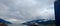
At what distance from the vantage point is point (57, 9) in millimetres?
6355

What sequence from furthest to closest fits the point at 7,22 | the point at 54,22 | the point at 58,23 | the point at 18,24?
the point at 7,22, the point at 18,24, the point at 58,23, the point at 54,22

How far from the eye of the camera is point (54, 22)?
5648mm

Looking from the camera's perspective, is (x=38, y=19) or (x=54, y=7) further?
(x=38, y=19)

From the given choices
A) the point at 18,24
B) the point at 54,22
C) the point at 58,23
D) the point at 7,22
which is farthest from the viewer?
the point at 7,22

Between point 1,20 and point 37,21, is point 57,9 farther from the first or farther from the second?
point 1,20

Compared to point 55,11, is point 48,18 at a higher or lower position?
lower

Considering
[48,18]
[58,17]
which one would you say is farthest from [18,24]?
[58,17]

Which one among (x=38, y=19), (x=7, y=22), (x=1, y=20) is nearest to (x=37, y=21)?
(x=38, y=19)

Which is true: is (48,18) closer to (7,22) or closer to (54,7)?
(54,7)

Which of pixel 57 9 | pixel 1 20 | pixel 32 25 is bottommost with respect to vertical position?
pixel 32 25

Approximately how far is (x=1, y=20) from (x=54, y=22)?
3.57 m

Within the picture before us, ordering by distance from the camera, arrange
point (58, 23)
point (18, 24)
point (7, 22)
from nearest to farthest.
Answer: point (58, 23) < point (18, 24) < point (7, 22)

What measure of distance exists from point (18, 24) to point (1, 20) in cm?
137

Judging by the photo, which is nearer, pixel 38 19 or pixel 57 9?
pixel 57 9
